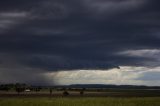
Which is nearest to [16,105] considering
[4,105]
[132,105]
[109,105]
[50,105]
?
[4,105]

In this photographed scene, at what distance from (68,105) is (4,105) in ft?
30.7

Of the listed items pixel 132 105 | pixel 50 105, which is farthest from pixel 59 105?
pixel 132 105

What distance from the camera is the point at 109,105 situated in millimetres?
50406

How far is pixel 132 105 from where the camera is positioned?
5094 cm

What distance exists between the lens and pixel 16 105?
49.0 metres

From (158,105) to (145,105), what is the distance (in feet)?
6.45

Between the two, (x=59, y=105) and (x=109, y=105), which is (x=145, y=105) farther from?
(x=59, y=105)

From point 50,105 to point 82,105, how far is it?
15.6ft

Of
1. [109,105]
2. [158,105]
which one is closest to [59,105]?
[109,105]

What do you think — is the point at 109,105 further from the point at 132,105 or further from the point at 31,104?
the point at 31,104

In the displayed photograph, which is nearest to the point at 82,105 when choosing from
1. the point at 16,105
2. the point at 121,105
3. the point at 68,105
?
the point at 68,105

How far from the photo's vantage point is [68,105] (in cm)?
5012

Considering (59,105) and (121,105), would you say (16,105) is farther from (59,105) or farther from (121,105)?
(121,105)

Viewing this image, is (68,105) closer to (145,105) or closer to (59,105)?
(59,105)
